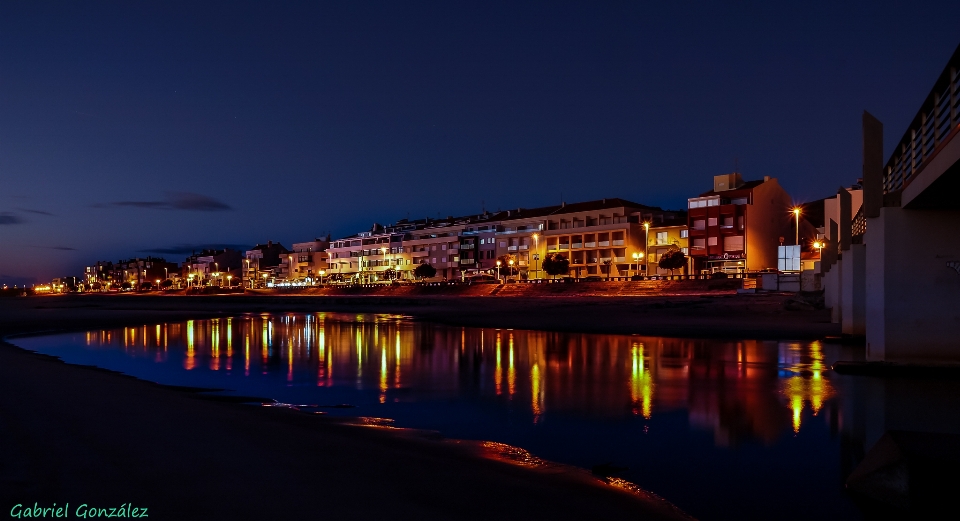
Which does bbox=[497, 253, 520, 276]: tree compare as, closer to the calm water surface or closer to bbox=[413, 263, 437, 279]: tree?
bbox=[413, 263, 437, 279]: tree

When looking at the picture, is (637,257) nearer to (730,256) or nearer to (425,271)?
(730,256)

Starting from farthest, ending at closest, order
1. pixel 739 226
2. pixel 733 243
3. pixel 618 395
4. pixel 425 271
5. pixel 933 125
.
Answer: pixel 425 271, pixel 733 243, pixel 739 226, pixel 618 395, pixel 933 125

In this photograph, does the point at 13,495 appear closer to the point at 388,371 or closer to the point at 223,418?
the point at 223,418

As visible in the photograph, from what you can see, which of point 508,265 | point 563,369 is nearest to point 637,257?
point 508,265

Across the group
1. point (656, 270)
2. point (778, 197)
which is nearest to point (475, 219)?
→ point (656, 270)

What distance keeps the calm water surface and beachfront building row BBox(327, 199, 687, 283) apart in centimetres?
5740

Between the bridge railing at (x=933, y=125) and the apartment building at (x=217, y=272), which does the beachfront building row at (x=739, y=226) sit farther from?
the apartment building at (x=217, y=272)

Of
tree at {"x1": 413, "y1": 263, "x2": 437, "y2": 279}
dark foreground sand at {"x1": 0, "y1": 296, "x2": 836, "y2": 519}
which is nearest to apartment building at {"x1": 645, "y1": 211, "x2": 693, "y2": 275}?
tree at {"x1": 413, "y1": 263, "x2": 437, "y2": 279}

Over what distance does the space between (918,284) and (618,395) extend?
24.4 ft

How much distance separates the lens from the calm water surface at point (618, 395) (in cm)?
830

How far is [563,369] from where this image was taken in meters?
18.6

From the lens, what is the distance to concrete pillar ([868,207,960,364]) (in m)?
14.8

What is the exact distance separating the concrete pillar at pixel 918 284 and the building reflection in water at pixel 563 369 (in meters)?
2.13

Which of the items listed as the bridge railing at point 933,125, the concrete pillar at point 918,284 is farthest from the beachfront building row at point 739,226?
the concrete pillar at point 918,284
